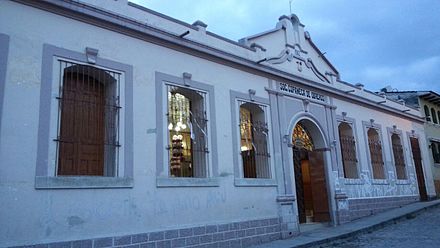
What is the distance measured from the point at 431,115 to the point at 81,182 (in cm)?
2174

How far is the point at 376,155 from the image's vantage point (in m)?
17.7

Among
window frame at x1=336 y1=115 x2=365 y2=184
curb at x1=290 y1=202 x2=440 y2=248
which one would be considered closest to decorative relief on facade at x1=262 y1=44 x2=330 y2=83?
window frame at x1=336 y1=115 x2=365 y2=184

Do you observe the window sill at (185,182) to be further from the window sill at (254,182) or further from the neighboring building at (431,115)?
the neighboring building at (431,115)

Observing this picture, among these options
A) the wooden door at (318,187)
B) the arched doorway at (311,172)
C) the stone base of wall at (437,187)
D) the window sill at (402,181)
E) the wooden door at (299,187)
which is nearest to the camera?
the wooden door at (299,187)

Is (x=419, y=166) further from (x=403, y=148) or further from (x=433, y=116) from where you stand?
(x=433, y=116)

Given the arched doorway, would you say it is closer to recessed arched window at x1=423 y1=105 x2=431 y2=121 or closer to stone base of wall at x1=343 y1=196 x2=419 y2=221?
stone base of wall at x1=343 y1=196 x2=419 y2=221

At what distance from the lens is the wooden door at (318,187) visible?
14367mm

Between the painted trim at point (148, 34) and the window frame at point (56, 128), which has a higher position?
the painted trim at point (148, 34)

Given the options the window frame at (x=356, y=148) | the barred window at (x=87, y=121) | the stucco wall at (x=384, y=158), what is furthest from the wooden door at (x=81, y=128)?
the window frame at (x=356, y=148)

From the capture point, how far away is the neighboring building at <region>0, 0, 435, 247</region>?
7531 mm

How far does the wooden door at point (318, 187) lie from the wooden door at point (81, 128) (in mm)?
8284

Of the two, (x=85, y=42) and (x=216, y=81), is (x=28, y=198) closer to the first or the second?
(x=85, y=42)

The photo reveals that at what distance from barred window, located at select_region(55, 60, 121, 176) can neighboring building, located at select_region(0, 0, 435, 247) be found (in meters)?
0.02

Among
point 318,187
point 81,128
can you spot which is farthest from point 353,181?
point 81,128
